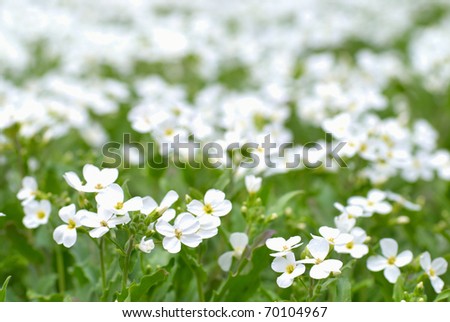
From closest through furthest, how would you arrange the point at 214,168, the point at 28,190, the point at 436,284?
the point at 436,284 < the point at 28,190 < the point at 214,168

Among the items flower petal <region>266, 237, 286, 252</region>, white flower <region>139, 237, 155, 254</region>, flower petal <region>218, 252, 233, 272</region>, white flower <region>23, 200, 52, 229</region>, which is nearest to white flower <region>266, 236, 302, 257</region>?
flower petal <region>266, 237, 286, 252</region>

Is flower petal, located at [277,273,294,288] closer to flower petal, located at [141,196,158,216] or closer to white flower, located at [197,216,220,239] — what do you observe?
white flower, located at [197,216,220,239]

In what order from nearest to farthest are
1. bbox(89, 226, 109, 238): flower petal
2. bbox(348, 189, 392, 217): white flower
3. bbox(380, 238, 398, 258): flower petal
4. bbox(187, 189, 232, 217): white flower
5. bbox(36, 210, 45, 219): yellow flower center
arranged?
bbox(89, 226, 109, 238): flower petal
bbox(187, 189, 232, 217): white flower
bbox(380, 238, 398, 258): flower petal
bbox(36, 210, 45, 219): yellow flower center
bbox(348, 189, 392, 217): white flower

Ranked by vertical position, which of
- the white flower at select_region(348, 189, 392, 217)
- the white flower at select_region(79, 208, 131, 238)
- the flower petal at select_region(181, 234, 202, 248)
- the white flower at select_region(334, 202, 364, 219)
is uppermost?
the white flower at select_region(79, 208, 131, 238)

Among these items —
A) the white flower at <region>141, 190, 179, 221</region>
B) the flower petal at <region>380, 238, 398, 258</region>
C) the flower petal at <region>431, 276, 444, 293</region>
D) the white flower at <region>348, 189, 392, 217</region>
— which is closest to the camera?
the white flower at <region>141, 190, 179, 221</region>

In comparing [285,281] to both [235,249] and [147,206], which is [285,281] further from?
[147,206]

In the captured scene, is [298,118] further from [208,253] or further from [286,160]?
[208,253]

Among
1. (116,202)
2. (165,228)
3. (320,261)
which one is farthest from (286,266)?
(116,202)
